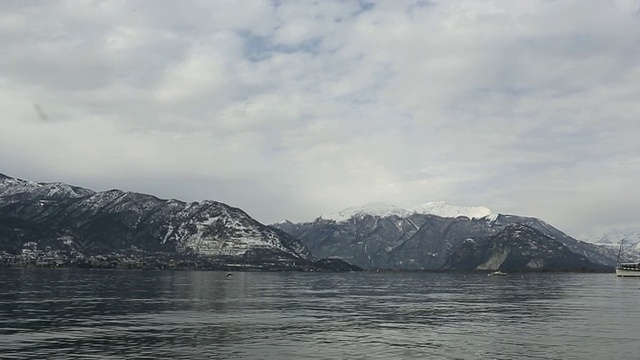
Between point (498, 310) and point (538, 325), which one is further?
point (498, 310)

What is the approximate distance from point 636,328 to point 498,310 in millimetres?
40767

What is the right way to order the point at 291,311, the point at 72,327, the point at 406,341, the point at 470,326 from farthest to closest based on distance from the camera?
the point at 291,311 < the point at 470,326 < the point at 72,327 < the point at 406,341

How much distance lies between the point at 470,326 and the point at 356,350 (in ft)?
109

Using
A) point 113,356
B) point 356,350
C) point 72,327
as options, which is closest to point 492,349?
point 356,350

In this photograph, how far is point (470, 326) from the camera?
95.5 metres

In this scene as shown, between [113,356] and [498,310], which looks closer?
[113,356]

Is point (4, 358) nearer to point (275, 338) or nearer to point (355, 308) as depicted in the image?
point (275, 338)

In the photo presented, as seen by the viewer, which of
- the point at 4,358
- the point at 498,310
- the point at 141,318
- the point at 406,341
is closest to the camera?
the point at 4,358

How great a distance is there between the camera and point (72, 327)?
291 feet

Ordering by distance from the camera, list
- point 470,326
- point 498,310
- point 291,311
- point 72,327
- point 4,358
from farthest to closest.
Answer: point 498,310, point 291,311, point 470,326, point 72,327, point 4,358

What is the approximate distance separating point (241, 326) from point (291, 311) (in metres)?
30.0

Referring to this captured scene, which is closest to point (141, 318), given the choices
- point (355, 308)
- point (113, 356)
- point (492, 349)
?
point (113, 356)

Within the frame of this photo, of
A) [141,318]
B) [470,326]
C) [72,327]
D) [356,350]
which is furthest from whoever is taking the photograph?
[141,318]

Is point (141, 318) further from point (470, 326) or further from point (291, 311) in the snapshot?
point (470, 326)
